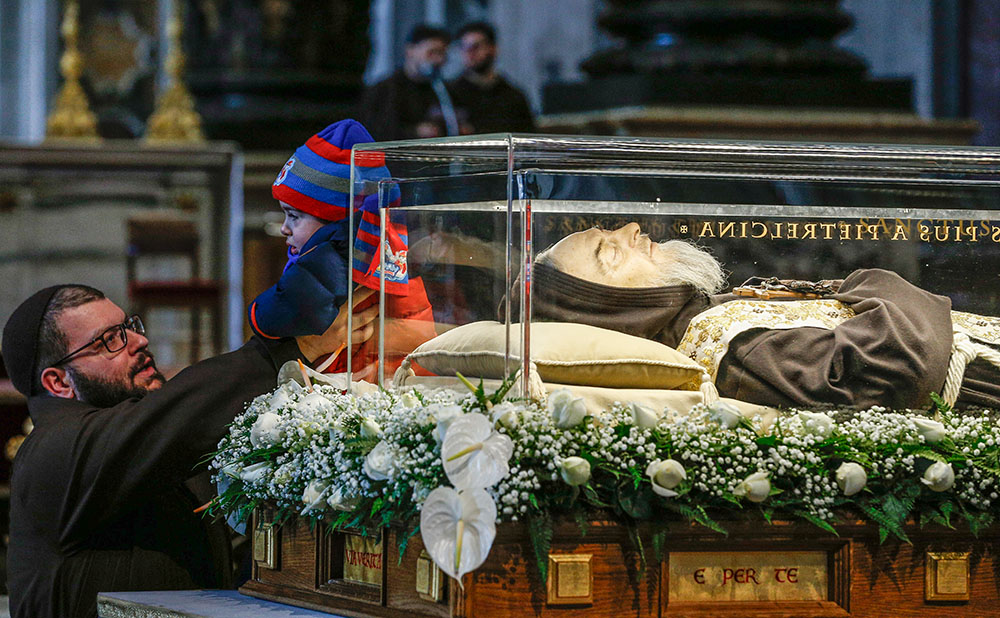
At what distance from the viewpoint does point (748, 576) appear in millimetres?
2730

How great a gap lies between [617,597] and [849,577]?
42 cm

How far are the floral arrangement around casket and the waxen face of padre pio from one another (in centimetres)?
26

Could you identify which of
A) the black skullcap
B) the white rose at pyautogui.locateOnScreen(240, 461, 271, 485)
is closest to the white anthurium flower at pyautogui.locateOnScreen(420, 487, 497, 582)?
the white rose at pyautogui.locateOnScreen(240, 461, 271, 485)

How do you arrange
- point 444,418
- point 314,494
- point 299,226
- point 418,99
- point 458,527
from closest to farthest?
point 458,527
point 444,418
point 314,494
point 299,226
point 418,99

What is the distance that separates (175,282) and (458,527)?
5.39 m

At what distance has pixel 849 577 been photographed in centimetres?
274

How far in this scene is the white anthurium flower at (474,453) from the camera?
101 inches

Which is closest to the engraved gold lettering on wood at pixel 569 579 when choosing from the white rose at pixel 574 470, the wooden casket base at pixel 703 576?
the wooden casket base at pixel 703 576

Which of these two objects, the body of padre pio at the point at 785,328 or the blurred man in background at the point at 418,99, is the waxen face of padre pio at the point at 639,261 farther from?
the blurred man in background at the point at 418,99

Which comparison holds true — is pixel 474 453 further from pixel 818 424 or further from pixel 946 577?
pixel 946 577

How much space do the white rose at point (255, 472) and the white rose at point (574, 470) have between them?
27.1 inches

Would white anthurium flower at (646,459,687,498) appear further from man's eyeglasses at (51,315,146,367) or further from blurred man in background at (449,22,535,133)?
blurred man in background at (449,22,535,133)

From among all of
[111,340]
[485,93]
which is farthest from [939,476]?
[485,93]

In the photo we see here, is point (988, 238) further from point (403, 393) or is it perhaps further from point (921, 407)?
point (403, 393)
